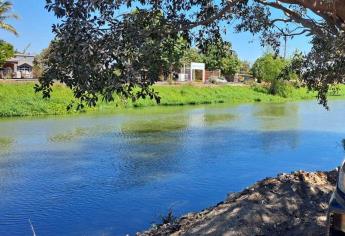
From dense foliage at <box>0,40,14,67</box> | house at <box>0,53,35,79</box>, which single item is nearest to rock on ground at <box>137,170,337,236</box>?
dense foliage at <box>0,40,14,67</box>

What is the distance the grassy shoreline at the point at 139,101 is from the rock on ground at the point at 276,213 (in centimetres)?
1147

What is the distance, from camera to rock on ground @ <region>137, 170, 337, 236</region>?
5383 mm

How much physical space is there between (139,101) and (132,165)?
22794 millimetres

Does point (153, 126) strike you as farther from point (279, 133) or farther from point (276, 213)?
point (276, 213)

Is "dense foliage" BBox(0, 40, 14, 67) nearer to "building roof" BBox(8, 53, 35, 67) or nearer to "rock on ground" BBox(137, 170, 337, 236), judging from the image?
"building roof" BBox(8, 53, 35, 67)

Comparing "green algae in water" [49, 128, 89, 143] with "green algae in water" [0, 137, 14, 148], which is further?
"green algae in water" [49, 128, 89, 143]

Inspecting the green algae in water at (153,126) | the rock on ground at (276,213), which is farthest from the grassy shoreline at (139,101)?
the rock on ground at (276,213)

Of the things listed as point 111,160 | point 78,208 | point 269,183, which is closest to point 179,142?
point 111,160

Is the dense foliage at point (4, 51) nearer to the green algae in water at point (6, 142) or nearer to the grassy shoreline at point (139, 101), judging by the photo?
the grassy shoreline at point (139, 101)

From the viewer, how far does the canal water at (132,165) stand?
966 cm

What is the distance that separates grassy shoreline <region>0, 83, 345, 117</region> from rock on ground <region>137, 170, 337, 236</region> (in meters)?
11.5

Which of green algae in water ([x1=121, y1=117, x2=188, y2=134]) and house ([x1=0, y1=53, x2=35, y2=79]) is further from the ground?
house ([x1=0, y1=53, x2=35, y2=79])

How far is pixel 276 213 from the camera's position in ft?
18.8

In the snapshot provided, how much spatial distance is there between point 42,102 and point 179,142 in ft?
53.9
